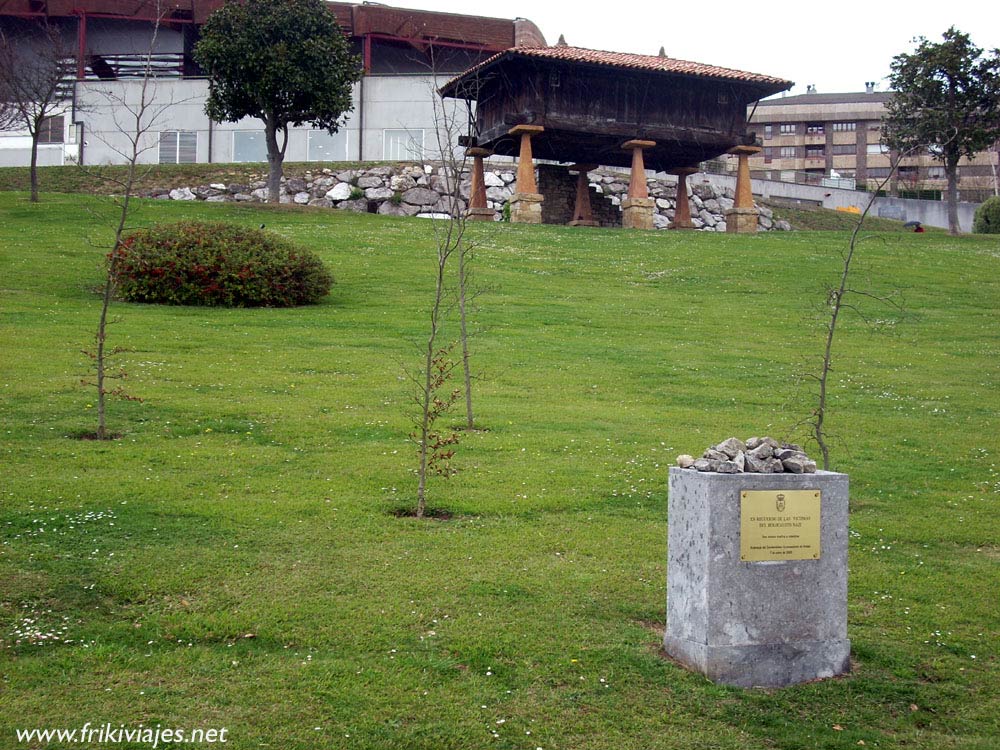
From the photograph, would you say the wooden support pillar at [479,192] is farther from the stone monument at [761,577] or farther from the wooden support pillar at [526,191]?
the stone monument at [761,577]

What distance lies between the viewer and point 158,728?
14.4ft

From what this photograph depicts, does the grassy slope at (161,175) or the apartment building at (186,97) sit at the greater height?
the apartment building at (186,97)

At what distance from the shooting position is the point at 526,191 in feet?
108

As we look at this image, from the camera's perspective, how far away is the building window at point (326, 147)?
1687 inches

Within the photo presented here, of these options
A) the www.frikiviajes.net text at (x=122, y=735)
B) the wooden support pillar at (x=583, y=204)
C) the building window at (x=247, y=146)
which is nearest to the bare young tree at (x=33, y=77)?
the building window at (x=247, y=146)

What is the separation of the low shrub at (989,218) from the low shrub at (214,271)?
3486 centimetres

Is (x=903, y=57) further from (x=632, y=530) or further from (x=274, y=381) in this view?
(x=632, y=530)

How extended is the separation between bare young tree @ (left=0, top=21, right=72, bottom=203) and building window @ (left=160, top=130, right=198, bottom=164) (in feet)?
15.7

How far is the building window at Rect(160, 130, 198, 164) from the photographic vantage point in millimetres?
Answer: 42750

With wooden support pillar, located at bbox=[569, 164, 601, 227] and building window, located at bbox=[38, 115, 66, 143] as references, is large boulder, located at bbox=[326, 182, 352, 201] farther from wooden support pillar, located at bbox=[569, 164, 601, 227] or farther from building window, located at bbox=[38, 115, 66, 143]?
building window, located at bbox=[38, 115, 66, 143]

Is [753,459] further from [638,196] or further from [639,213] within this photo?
[638,196]

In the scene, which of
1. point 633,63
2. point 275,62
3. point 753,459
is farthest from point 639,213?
point 753,459

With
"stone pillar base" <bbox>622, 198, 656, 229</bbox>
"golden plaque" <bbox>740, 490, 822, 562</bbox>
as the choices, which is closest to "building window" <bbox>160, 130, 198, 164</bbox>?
"stone pillar base" <bbox>622, 198, 656, 229</bbox>

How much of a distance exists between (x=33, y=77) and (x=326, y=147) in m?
11.9
